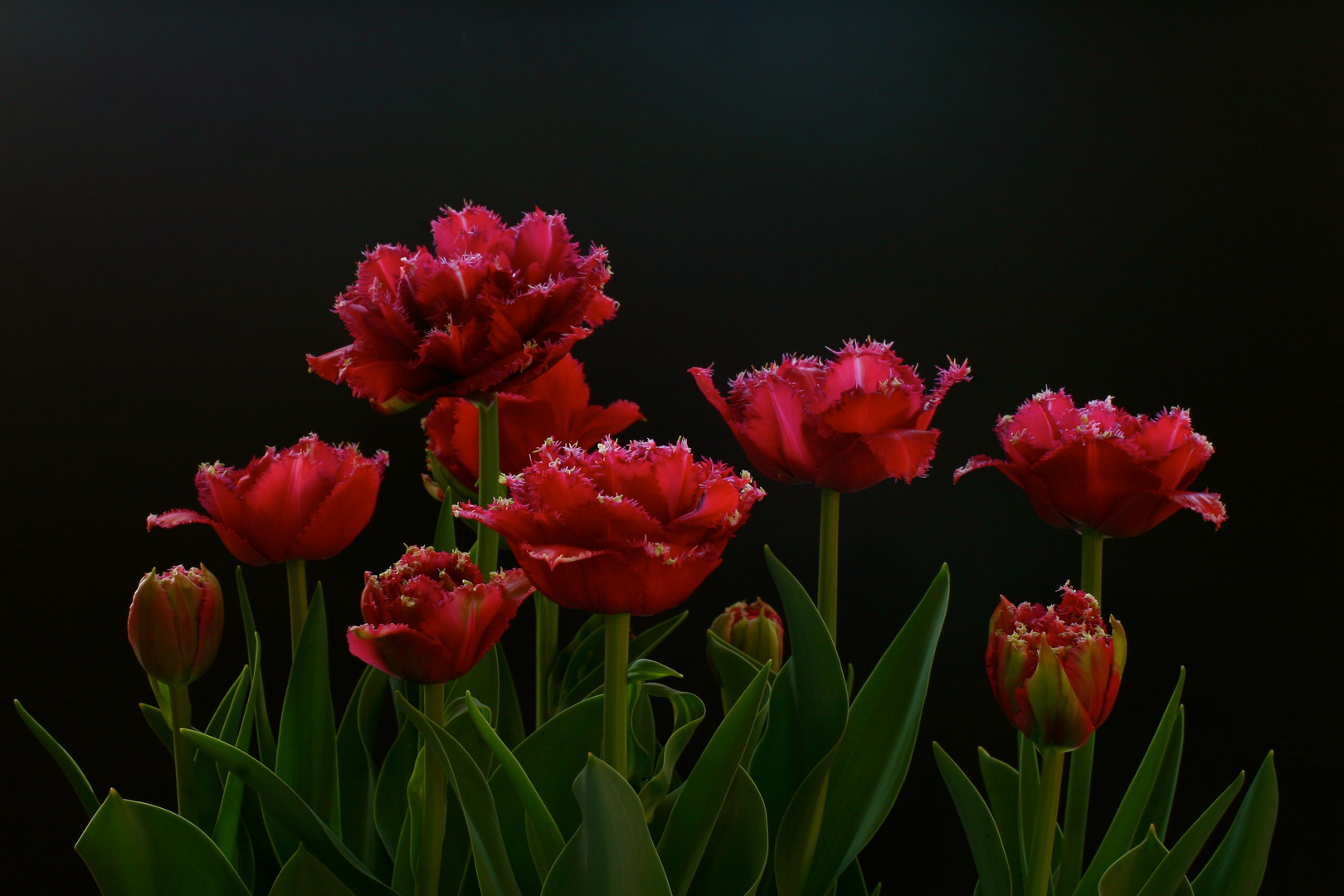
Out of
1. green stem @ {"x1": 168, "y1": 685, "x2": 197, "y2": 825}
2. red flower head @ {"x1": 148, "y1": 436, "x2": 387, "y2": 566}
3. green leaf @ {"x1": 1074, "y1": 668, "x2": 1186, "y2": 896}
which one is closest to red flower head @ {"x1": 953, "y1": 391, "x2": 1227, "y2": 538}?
green leaf @ {"x1": 1074, "y1": 668, "x2": 1186, "y2": 896}

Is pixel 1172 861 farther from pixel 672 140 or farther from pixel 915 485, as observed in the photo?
pixel 672 140

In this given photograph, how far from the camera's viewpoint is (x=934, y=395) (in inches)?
17.3

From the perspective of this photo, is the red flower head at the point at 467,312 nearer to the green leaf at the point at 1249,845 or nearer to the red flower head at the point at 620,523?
the red flower head at the point at 620,523

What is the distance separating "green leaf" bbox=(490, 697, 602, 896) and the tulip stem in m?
0.12

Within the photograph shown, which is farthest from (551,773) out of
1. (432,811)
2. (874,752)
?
(874,752)

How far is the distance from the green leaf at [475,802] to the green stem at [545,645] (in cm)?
17

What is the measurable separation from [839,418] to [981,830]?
216 mm

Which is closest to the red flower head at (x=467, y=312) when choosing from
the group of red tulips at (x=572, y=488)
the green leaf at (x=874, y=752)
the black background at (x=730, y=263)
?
the group of red tulips at (x=572, y=488)

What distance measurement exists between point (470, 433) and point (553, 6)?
573mm

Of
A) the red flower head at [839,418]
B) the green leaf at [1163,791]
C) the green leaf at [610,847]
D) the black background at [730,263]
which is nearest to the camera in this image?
the green leaf at [610,847]

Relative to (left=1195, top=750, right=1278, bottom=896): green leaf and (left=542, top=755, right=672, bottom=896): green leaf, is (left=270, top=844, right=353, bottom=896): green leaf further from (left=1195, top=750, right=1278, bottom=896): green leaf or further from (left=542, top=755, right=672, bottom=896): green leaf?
(left=1195, top=750, right=1278, bottom=896): green leaf

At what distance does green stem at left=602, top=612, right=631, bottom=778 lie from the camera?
0.37m

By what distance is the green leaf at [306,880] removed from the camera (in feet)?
1.28

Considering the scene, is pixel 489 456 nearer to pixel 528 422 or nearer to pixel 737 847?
pixel 528 422
